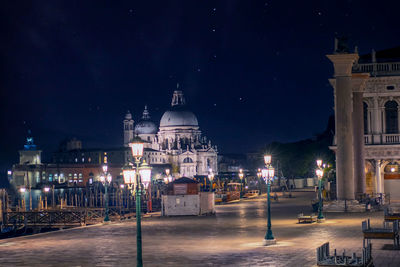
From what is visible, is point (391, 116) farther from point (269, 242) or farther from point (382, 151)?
point (269, 242)

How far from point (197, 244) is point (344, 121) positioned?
58.4 ft

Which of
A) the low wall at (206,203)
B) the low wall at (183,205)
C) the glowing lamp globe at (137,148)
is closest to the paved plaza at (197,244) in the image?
the glowing lamp globe at (137,148)

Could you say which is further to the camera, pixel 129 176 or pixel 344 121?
pixel 344 121

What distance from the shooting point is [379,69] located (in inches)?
2051

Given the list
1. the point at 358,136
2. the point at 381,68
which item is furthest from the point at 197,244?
the point at 381,68

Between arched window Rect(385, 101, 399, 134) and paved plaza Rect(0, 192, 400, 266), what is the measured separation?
13.5m

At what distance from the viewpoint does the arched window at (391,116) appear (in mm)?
52281

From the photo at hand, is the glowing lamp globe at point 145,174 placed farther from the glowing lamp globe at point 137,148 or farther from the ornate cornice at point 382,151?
the ornate cornice at point 382,151

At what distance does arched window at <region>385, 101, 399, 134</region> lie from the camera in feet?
172

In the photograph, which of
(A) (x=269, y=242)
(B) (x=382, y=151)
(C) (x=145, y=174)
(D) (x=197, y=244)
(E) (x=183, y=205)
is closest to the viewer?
(C) (x=145, y=174)

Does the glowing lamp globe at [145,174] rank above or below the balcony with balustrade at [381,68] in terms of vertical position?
below

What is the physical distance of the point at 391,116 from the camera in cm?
5244

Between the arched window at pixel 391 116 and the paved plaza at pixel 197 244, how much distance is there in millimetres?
13494

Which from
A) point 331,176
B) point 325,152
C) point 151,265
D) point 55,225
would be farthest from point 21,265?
point 325,152
